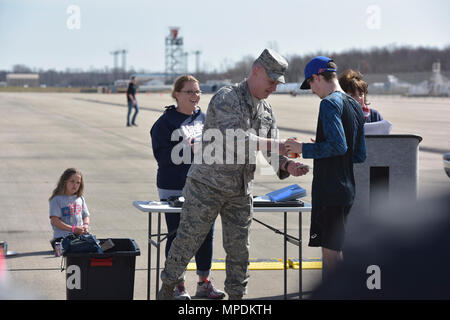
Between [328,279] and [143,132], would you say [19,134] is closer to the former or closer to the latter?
[143,132]

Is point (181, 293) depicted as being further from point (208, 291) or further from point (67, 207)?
point (67, 207)

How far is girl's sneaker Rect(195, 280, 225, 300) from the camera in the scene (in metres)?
5.41

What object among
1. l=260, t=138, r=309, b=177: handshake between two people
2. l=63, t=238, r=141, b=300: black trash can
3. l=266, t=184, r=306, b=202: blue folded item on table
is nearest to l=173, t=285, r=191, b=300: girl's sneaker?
l=63, t=238, r=141, b=300: black trash can

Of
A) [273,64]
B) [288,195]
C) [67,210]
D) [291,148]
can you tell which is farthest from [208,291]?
[273,64]

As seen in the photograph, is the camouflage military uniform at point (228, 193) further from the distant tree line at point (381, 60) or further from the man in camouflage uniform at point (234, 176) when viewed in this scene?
the distant tree line at point (381, 60)

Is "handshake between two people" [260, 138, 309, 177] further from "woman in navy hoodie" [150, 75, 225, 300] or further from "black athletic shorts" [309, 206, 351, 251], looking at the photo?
"woman in navy hoodie" [150, 75, 225, 300]

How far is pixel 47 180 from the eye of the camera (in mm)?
12266

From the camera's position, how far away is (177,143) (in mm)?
5355

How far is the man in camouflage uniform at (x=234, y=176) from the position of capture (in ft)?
13.7

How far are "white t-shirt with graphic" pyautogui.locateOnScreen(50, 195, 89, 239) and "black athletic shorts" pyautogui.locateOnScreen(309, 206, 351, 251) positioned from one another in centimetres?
297

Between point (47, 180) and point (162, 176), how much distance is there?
7412 mm

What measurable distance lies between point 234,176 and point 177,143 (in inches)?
45.2

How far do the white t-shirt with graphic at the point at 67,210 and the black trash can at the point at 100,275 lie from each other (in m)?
1.88
